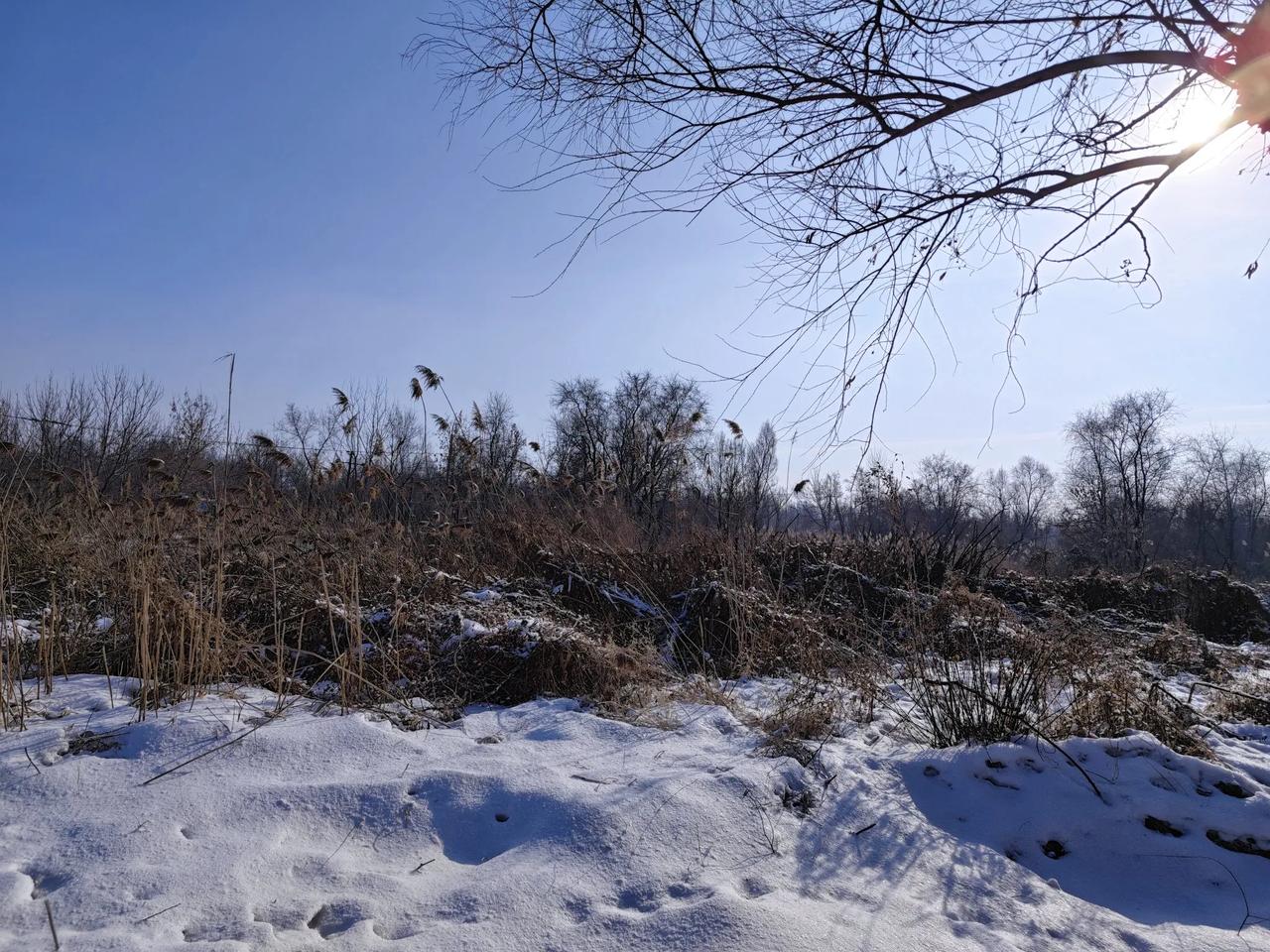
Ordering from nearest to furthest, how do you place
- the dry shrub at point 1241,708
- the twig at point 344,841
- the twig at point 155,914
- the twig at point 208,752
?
the twig at point 155,914, the twig at point 344,841, the twig at point 208,752, the dry shrub at point 1241,708

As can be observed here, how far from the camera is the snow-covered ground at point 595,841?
1666mm

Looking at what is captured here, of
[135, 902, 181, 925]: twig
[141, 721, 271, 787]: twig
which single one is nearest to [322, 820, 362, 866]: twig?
[135, 902, 181, 925]: twig

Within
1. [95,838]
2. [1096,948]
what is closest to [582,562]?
[95,838]

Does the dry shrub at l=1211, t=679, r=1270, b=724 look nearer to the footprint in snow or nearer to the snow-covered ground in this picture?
the snow-covered ground

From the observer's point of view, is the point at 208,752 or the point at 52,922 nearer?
the point at 52,922

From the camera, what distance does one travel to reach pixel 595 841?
201cm

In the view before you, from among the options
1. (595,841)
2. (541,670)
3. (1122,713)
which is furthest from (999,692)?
(541,670)

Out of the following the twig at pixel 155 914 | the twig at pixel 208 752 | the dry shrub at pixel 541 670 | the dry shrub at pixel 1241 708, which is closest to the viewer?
the twig at pixel 155 914

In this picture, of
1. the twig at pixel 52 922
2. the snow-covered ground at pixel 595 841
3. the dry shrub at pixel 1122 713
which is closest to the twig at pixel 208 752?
the snow-covered ground at pixel 595 841

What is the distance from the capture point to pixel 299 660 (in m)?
3.85

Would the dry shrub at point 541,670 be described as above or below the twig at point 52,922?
above

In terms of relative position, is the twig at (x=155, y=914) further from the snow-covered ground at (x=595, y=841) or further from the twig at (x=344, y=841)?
the twig at (x=344, y=841)

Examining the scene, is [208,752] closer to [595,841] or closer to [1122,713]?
[595,841]

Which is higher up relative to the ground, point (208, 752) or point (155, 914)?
point (208, 752)
